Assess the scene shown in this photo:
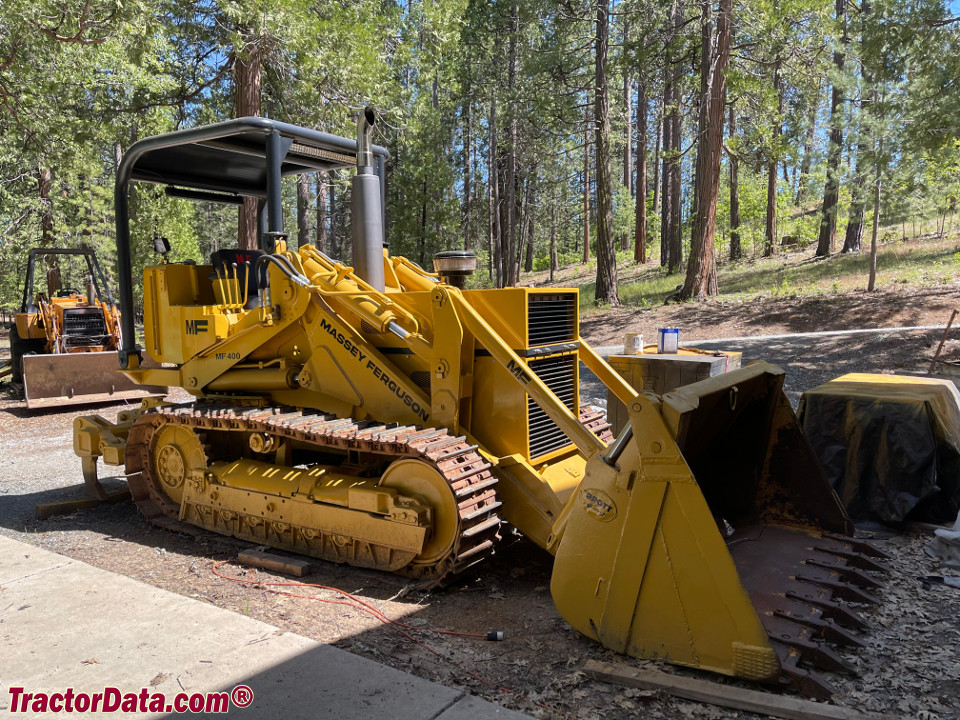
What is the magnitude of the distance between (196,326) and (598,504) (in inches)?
152

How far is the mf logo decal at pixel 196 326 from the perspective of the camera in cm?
570

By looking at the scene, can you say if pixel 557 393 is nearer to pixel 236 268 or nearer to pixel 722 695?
pixel 722 695

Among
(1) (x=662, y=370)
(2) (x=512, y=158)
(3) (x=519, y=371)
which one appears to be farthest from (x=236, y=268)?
(2) (x=512, y=158)

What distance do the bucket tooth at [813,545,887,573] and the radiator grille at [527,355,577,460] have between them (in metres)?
1.66

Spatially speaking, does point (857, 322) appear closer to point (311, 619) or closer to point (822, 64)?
point (822, 64)

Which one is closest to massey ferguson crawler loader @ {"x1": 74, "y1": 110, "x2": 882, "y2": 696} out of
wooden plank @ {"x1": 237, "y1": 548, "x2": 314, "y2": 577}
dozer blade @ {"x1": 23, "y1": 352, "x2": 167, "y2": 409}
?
wooden plank @ {"x1": 237, "y1": 548, "x2": 314, "y2": 577}

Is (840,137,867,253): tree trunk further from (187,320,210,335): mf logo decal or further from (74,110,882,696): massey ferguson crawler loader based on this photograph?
(187,320,210,335): mf logo decal

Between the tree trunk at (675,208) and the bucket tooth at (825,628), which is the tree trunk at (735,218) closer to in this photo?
the tree trunk at (675,208)

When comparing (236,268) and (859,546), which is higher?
(236,268)

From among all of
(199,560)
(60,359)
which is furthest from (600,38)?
(199,560)

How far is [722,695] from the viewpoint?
288 cm

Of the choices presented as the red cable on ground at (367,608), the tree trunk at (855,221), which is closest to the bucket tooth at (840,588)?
the red cable on ground at (367,608)

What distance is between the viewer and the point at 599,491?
3.32 meters

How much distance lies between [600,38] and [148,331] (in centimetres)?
1545
